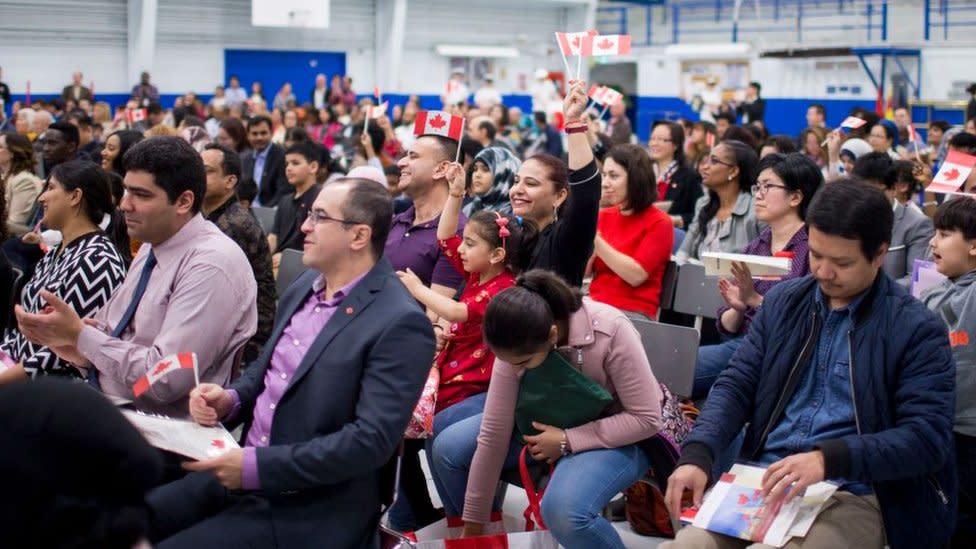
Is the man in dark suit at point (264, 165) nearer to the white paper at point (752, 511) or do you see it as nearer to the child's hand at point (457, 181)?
the child's hand at point (457, 181)

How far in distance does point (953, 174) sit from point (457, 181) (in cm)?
189

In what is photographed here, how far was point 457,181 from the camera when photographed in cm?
392

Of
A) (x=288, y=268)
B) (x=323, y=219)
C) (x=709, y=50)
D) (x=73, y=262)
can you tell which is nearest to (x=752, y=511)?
(x=323, y=219)

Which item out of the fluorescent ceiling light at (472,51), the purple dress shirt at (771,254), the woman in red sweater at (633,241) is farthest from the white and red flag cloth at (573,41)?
the fluorescent ceiling light at (472,51)

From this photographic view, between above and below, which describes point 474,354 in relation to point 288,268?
below

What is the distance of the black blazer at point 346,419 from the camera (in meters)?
2.29

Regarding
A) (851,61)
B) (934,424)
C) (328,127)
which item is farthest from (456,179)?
(851,61)

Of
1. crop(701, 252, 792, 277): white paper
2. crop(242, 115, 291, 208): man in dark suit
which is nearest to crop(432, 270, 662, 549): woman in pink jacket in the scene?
crop(701, 252, 792, 277): white paper

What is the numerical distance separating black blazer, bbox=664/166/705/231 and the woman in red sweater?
284 centimetres

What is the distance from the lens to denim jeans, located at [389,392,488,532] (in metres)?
3.38

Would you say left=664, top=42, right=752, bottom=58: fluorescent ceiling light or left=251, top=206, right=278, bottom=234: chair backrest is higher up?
left=664, top=42, right=752, bottom=58: fluorescent ceiling light

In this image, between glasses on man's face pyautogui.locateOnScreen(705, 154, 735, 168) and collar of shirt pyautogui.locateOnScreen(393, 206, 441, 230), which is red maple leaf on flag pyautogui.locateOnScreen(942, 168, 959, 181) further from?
collar of shirt pyautogui.locateOnScreen(393, 206, 441, 230)

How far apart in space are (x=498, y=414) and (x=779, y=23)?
20.3 m

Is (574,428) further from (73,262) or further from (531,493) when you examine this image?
(73,262)
